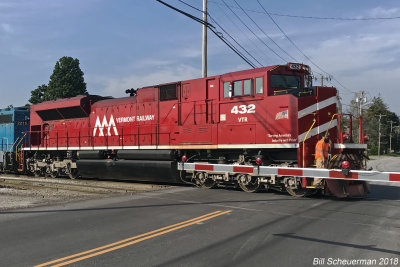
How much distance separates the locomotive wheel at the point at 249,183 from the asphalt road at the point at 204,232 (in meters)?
1.33

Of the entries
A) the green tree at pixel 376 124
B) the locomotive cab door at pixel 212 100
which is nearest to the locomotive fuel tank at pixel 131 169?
the locomotive cab door at pixel 212 100

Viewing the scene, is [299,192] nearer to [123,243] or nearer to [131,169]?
[123,243]

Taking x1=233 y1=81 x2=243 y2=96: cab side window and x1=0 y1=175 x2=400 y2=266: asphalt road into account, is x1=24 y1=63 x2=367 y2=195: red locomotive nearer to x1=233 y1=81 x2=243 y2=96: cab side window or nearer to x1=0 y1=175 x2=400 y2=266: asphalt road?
x1=233 y1=81 x2=243 y2=96: cab side window

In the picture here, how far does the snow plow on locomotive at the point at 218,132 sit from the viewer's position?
10102 millimetres

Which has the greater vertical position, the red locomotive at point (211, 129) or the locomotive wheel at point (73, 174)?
the red locomotive at point (211, 129)

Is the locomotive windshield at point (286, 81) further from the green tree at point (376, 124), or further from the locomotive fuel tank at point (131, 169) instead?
the green tree at point (376, 124)

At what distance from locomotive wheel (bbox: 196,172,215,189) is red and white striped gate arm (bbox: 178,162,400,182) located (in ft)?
1.54

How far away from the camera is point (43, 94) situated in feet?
173

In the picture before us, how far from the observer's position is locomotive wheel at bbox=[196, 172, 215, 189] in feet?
40.3

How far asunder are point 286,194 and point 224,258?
6.42 meters

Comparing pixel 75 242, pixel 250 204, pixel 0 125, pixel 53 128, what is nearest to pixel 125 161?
pixel 53 128

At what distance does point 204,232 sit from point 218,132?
19.1ft

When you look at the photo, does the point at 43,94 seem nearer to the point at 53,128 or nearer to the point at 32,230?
the point at 53,128

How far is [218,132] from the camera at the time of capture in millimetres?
11672
